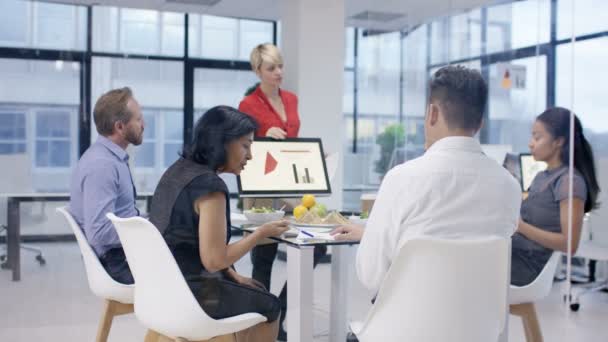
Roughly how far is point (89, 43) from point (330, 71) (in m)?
2.19

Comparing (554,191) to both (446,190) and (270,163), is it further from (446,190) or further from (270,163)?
(270,163)

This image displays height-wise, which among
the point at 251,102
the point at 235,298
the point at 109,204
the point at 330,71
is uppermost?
the point at 330,71

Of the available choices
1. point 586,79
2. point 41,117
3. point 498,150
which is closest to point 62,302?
point 41,117

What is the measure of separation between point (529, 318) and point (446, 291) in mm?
1107

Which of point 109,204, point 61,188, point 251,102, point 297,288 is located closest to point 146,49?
point 61,188

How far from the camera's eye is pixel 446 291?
6.07ft

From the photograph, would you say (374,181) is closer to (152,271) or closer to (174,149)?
(174,149)

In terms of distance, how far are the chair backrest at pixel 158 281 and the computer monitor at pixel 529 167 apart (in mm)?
1185

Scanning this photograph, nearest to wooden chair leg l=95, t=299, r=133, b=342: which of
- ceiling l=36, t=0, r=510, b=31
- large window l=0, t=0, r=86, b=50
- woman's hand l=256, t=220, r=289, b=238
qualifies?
woman's hand l=256, t=220, r=289, b=238

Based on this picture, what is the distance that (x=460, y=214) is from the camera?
1888mm

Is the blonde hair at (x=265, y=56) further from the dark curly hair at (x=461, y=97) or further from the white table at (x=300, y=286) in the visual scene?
the dark curly hair at (x=461, y=97)

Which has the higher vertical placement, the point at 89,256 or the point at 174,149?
the point at 174,149

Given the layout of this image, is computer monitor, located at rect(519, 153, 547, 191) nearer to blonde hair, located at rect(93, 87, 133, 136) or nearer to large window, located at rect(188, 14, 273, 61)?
blonde hair, located at rect(93, 87, 133, 136)

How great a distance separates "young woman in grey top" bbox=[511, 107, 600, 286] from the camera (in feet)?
7.84
